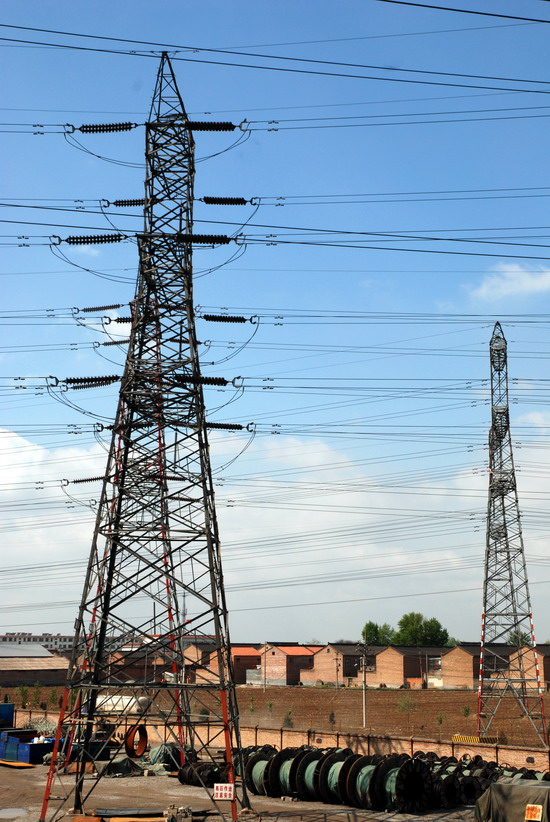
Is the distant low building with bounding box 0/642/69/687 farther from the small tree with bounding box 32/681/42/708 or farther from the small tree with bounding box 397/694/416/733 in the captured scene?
the small tree with bounding box 397/694/416/733

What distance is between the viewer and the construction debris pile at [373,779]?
27594 millimetres

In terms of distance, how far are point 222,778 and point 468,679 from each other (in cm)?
5035

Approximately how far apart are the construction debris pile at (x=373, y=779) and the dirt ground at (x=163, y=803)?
1.67 ft

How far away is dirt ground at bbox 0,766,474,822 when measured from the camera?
25.6m

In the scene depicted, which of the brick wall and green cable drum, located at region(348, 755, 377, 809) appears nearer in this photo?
green cable drum, located at region(348, 755, 377, 809)

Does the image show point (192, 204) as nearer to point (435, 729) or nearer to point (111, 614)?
point (111, 614)

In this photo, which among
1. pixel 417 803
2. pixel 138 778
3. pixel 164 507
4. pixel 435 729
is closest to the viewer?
pixel 417 803

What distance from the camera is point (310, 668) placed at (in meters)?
92.6

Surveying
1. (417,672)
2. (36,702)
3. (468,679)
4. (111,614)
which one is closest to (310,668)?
(417,672)

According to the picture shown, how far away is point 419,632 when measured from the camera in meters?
151

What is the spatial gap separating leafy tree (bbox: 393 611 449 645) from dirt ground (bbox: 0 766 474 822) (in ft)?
392

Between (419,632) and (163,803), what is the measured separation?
423ft

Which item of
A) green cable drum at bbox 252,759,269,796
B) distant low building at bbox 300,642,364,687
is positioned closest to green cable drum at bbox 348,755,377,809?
green cable drum at bbox 252,759,269,796

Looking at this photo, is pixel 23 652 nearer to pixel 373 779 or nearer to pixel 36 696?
pixel 36 696
